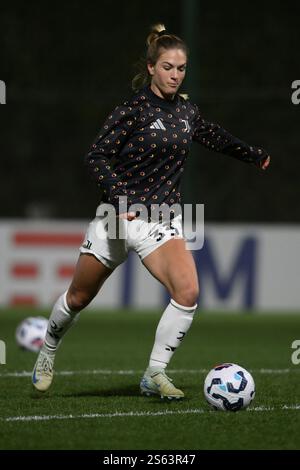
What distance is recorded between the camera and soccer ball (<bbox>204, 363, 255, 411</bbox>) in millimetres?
6004

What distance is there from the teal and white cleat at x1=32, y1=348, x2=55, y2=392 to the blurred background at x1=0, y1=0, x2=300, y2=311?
7.28 m

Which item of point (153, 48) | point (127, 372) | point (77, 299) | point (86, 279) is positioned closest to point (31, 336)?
point (127, 372)

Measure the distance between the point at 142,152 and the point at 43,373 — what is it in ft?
4.97

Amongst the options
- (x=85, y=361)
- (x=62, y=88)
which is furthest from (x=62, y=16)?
(x=85, y=361)

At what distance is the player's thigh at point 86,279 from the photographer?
662cm

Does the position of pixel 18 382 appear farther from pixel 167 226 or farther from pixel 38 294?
pixel 38 294

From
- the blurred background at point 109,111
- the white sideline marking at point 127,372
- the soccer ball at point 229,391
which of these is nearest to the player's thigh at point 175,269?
the soccer ball at point 229,391

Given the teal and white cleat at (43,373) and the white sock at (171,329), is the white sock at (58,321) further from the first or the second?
the white sock at (171,329)

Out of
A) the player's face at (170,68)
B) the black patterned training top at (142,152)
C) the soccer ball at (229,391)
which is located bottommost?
the soccer ball at (229,391)

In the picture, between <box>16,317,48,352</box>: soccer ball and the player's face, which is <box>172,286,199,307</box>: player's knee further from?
<box>16,317,48,352</box>: soccer ball

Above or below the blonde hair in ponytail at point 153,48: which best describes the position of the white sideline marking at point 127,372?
below

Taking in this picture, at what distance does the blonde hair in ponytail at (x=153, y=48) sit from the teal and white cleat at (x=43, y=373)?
1756mm

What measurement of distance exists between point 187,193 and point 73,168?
2.34 m
